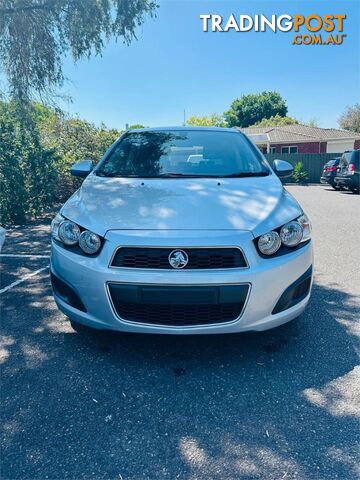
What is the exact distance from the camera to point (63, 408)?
6.63 feet

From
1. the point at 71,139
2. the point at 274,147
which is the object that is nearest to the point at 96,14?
the point at 71,139

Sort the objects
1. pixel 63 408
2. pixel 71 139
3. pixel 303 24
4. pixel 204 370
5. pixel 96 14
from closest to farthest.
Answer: pixel 63 408
pixel 204 370
pixel 96 14
pixel 303 24
pixel 71 139

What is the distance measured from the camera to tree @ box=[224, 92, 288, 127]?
176 ft

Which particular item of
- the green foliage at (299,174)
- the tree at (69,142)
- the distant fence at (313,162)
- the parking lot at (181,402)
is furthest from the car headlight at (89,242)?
the distant fence at (313,162)

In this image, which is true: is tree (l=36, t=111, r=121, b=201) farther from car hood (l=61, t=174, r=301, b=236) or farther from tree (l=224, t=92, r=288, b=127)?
tree (l=224, t=92, r=288, b=127)

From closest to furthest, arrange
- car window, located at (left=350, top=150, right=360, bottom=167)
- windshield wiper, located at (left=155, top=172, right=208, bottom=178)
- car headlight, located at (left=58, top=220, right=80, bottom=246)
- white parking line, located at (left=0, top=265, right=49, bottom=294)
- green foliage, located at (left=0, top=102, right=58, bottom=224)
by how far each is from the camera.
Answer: car headlight, located at (left=58, top=220, right=80, bottom=246), windshield wiper, located at (left=155, top=172, right=208, bottom=178), white parking line, located at (left=0, top=265, right=49, bottom=294), green foliage, located at (left=0, top=102, right=58, bottom=224), car window, located at (left=350, top=150, right=360, bottom=167)

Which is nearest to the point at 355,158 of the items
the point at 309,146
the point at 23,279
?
the point at 23,279

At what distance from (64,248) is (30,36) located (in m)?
6.88

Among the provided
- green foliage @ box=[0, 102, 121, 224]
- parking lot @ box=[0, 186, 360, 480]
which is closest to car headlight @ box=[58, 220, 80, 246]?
parking lot @ box=[0, 186, 360, 480]

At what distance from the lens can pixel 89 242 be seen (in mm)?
2342

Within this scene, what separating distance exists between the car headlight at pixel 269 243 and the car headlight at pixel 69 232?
1248mm

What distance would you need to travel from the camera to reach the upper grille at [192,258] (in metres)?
2.20

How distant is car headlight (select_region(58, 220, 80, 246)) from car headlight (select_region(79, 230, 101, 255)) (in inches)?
2.7

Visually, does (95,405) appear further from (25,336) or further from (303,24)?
(303,24)
